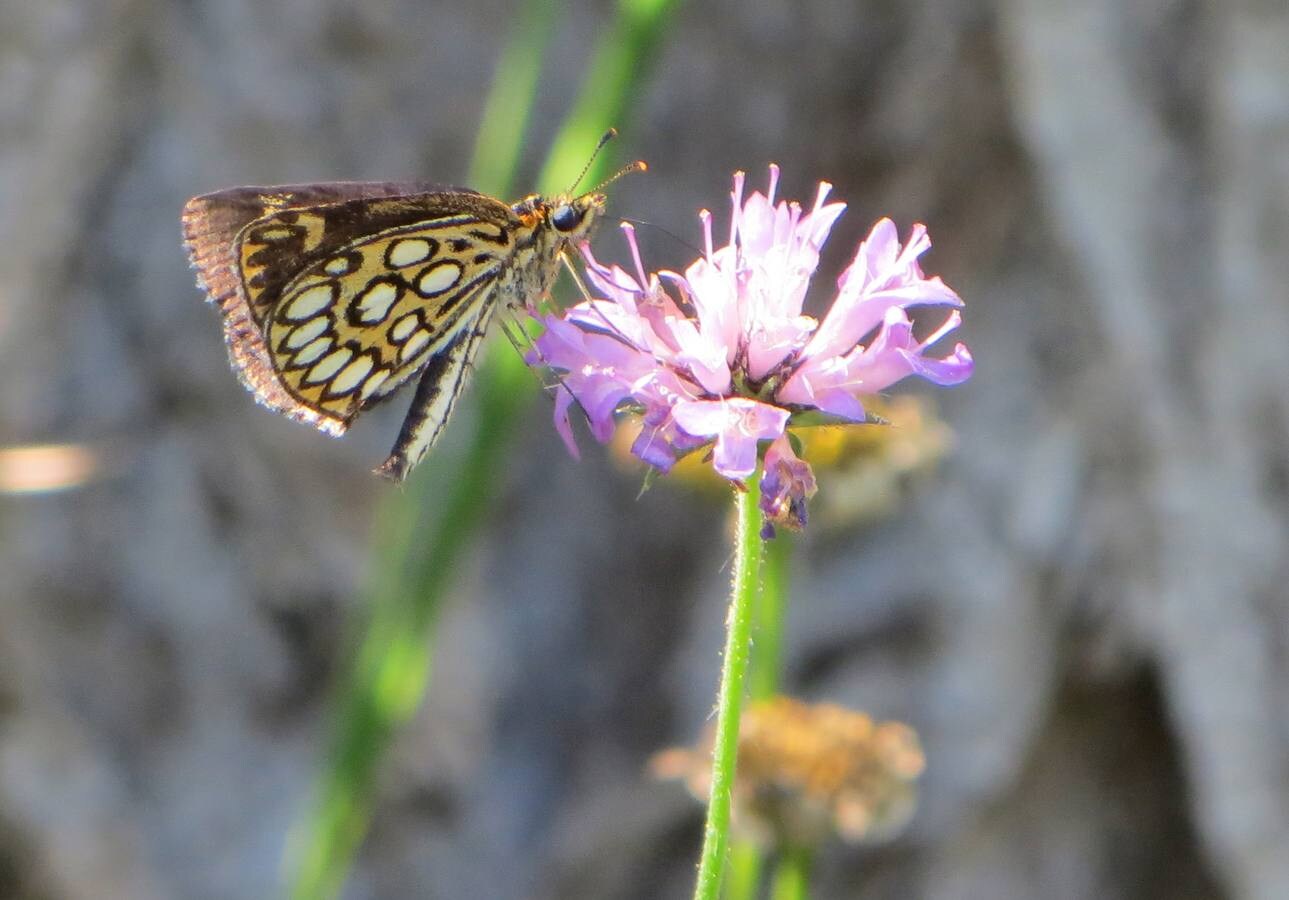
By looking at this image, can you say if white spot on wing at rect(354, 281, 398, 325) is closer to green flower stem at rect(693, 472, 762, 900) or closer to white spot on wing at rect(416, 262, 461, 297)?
white spot on wing at rect(416, 262, 461, 297)

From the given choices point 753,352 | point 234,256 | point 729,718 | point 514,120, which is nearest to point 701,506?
point 514,120

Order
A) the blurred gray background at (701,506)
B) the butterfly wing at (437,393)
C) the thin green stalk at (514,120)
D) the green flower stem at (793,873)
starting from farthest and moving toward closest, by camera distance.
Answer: the blurred gray background at (701,506) → the thin green stalk at (514,120) → the green flower stem at (793,873) → the butterfly wing at (437,393)

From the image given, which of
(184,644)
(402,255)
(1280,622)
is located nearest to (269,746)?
(184,644)

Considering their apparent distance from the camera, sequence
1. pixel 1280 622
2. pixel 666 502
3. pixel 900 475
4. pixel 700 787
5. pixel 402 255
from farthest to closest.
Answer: pixel 666 502, pixel 1280 622, pixel 900 475, pixel 700 787, pixel 402 255

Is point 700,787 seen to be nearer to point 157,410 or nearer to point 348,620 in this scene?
point 348,620

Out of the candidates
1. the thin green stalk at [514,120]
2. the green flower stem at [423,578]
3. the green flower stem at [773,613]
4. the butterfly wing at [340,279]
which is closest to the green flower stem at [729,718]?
the butterfly wing at [340,279]

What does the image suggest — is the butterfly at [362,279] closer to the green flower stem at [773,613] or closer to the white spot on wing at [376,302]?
the white spot on wing at [376,302]
